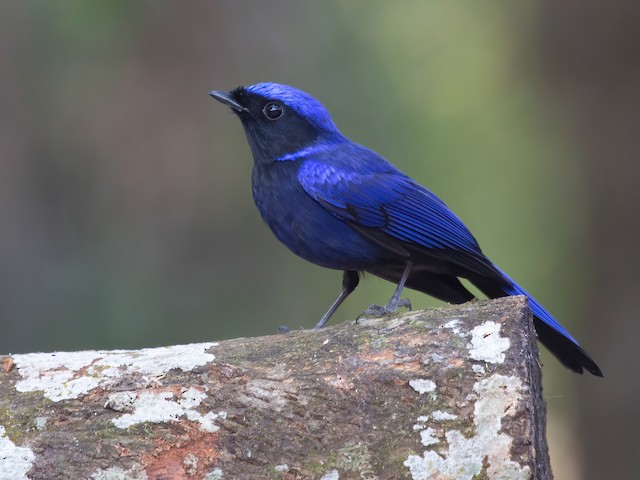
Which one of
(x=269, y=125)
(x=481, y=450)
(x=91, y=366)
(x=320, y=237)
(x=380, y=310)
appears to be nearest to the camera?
(x=481, y=450)

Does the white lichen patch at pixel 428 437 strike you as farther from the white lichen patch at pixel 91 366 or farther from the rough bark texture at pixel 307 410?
the white lichen patch at pixel 91 366

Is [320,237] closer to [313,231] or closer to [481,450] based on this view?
A: [313,231]

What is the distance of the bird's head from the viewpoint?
495 centimetres

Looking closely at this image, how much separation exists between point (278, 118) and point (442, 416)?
98.5 inches

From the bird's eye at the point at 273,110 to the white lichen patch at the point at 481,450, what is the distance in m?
2.51

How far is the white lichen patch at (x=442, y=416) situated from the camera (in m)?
2.82

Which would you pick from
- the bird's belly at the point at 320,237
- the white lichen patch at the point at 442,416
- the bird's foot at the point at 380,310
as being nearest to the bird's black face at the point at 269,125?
the bird's belly at the point at 320,237

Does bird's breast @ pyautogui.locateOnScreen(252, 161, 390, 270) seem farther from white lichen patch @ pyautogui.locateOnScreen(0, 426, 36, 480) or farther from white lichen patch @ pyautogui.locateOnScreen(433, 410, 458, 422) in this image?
white lichen patch @ pyautogui.locateOnScreen(0, 426, 36, 480)

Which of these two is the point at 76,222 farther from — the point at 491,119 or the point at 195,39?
the point at 491,119

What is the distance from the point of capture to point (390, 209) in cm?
461

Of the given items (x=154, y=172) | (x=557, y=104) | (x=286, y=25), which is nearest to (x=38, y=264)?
(x=154, y=172)

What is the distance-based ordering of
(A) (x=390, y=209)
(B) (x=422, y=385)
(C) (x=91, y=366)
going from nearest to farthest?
(B) (x=422, y=385)
(C) (x=91, y=366)
(A) (x=390, y=209)

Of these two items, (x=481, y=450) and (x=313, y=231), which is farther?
(x=313, y=231)

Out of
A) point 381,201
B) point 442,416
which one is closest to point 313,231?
point 381,201
